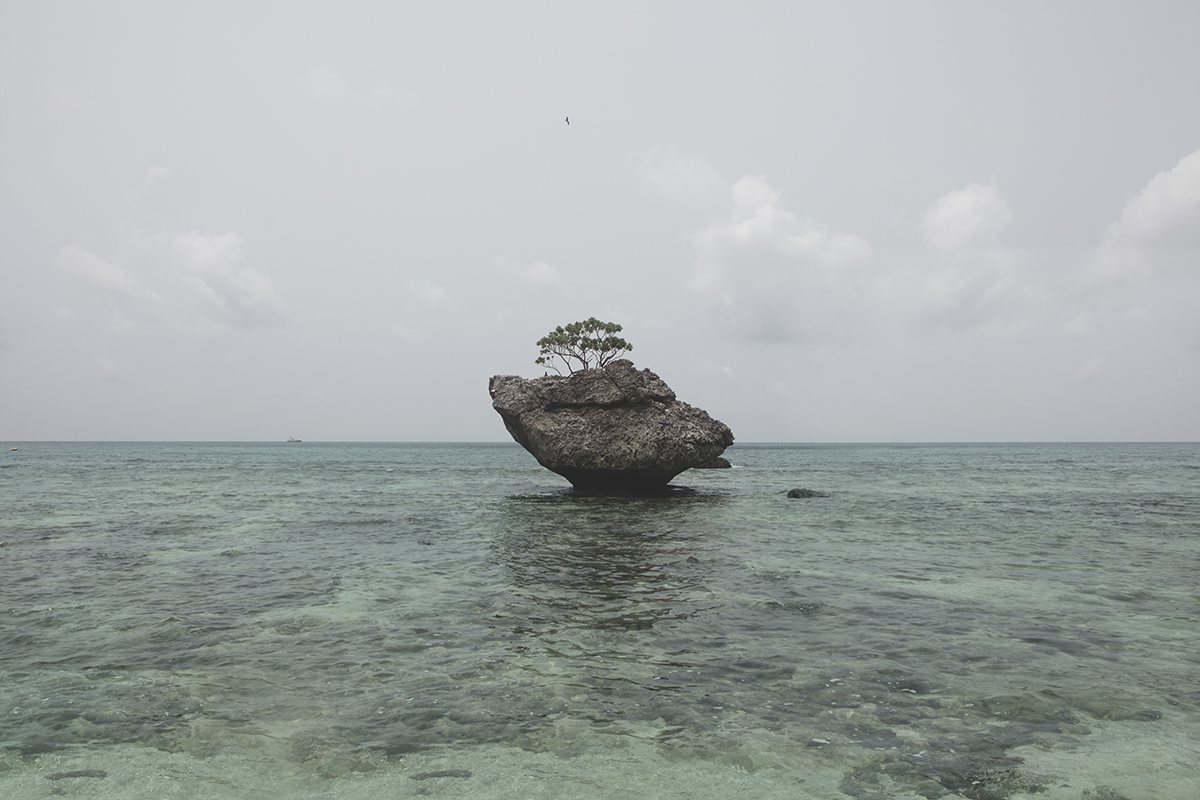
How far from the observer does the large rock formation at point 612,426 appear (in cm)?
2859

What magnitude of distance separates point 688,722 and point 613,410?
23.3m

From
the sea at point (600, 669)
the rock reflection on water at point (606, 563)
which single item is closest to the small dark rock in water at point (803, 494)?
the rock reflection on water at point (606, 563)

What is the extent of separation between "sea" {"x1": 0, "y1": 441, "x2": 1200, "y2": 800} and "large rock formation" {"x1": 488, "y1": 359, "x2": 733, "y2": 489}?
11.2 m

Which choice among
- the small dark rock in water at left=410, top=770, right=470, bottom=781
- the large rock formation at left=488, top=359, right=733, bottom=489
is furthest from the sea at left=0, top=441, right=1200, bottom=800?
the large rock formation at left=488, top=359, right=733, bottom=489

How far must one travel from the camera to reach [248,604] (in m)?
10.7

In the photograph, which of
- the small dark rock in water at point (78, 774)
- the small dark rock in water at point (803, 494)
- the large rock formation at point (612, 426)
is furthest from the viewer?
the small dark rock in water at point (803, 494)

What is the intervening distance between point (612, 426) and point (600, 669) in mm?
21489

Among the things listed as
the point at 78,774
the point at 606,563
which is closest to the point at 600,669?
the point at 78,774

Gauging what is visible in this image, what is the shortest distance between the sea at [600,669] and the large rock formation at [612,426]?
11.2 m

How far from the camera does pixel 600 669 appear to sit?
7512 millimetres

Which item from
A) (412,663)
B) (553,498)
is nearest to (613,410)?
(553,498)

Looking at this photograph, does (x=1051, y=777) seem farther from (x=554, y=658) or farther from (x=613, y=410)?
(x=613, y=410)

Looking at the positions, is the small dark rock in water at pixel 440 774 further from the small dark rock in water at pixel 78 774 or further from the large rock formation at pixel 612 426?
the large rock formation at pixel 612 426

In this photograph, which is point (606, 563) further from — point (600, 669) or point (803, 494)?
point (803, 494)
